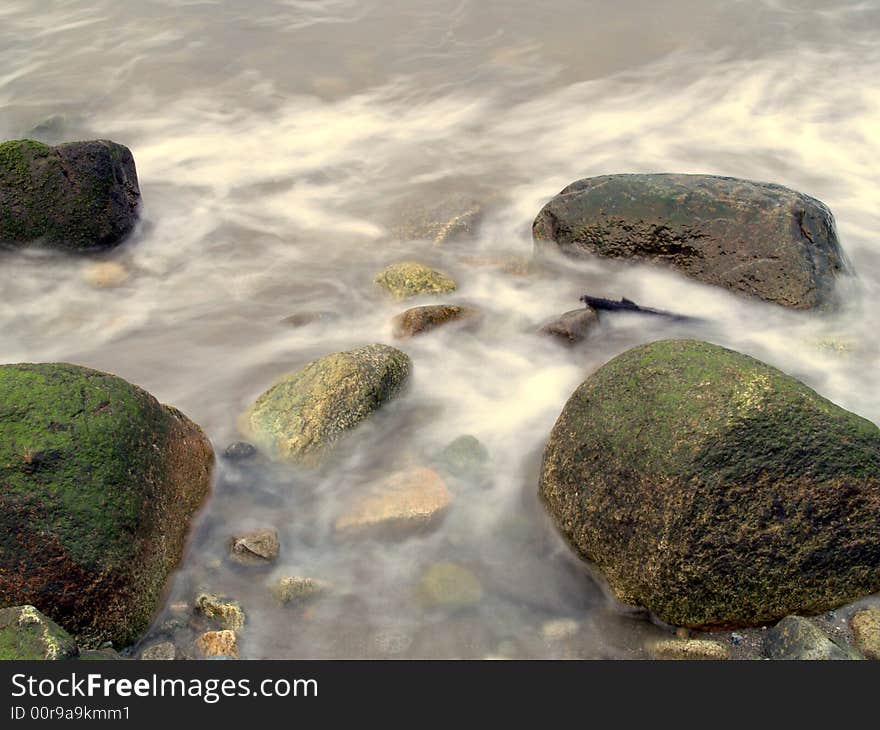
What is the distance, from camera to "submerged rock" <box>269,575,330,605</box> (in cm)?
361

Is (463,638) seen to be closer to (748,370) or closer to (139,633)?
(139,633)

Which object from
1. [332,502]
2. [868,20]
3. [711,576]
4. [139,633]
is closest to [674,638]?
[711,576]

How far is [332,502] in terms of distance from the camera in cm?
408

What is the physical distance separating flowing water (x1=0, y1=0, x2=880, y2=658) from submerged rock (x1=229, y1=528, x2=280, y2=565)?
6cm

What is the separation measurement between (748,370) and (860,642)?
43.2 inches

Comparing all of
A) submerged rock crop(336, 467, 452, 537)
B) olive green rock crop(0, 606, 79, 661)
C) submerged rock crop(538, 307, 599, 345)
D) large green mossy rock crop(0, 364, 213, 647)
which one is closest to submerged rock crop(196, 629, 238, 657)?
large green mossy rock crop(0, 364, 213, 647)

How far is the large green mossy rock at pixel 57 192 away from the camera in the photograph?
19.4ft

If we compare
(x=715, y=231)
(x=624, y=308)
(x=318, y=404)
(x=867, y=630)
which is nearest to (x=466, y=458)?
(x=318, y=404)

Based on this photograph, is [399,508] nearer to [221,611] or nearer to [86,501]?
[221,611]

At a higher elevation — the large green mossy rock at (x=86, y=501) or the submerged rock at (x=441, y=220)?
the large green mossy rock at (x=86, y=501)

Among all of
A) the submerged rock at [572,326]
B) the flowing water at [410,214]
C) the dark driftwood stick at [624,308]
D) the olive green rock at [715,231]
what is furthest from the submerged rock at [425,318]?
the olive green rock at [715,231]

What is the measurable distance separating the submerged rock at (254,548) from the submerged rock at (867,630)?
233cm

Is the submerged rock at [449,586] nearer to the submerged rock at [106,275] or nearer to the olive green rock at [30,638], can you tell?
the olive green rock at [30,638]

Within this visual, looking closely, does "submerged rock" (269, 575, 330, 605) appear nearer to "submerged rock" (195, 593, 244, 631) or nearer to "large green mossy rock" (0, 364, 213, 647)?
"submerged rock" (195, 593, 244, 631)
